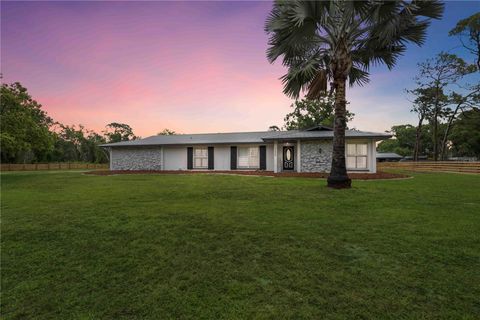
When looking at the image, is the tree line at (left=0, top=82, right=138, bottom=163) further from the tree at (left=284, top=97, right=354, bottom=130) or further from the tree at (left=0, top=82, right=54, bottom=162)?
the tree at (left=284, top=97, right=354, bottom=130)

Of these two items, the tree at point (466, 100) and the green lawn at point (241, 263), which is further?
the tree at point (466, 100)

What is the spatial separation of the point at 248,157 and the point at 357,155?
7.53 meters

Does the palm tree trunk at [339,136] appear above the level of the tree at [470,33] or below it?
below

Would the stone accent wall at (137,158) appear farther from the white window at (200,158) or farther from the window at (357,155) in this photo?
the window at (357,155)

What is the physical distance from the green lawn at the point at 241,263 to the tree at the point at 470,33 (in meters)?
25.1

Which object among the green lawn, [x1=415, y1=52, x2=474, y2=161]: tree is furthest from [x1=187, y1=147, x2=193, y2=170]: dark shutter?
[x1=415, y1=52, x2=474, y2=161]: tree

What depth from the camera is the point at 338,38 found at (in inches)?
344

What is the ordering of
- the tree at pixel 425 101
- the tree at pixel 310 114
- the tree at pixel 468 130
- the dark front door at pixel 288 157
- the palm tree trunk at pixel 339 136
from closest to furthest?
the palm tree trunk at pixel 339 136, the dark front door at pixel 288 157, the tree at pixel 425 101, the tree at pixel 468 130, the tree at pixel 310 114

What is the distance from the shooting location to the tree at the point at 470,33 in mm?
21125

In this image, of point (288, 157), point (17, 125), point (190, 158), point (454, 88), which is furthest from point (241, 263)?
point (454, 88)

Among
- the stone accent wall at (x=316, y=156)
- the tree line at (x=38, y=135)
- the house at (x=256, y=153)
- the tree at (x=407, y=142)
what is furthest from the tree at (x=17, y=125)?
the tree at (x=407, y=142)

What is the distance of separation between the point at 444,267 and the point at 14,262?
5245mm

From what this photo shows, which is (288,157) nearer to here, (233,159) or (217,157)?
(233,159)

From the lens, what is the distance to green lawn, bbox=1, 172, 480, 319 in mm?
2150
